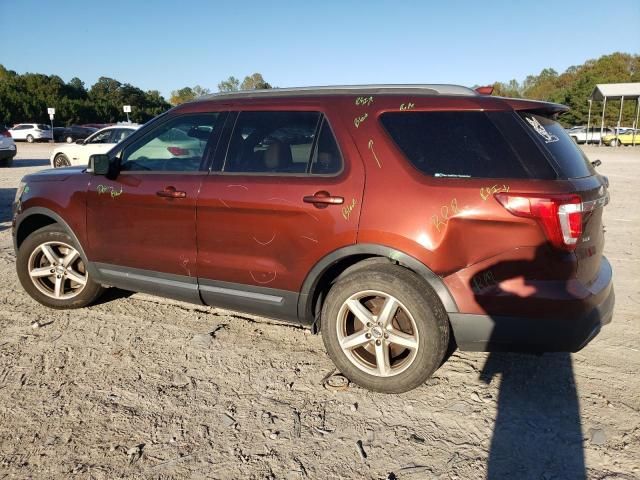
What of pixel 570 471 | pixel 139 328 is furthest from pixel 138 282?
pixel 570 471

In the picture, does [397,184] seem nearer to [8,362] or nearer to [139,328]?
[139,328]

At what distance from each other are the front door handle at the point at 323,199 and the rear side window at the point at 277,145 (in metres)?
0.17

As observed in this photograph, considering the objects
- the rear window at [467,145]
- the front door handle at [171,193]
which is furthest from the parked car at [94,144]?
the rear window at [467,145]

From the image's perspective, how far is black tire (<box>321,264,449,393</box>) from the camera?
297 cm

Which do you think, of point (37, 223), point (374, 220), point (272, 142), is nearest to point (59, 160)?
point (37, 223)

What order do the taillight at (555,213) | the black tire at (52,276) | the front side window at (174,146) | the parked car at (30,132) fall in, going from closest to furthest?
1. the taillight at (555,213)
2. the front side window at (174,146)
3. the black tire at (52,276)
4. the parked car at (30,132)

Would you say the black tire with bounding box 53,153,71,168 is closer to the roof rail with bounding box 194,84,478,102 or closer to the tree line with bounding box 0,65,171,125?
the roof rail with bounding box 194,84,478,102

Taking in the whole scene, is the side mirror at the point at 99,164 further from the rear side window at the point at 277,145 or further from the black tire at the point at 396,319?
the black tire at the point at 396,319

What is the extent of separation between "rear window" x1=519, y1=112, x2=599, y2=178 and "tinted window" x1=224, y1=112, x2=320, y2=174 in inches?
52.0

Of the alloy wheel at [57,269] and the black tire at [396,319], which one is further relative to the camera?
the alloy wheel at [57,269]

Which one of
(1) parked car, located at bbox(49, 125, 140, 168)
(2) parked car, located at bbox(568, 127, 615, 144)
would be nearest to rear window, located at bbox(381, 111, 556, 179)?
(1) parked car, located at bbox(49, 125, 140, 168)

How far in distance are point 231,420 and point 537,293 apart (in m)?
1.82

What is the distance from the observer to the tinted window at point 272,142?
3.41m

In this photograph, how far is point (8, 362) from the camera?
358 cm
